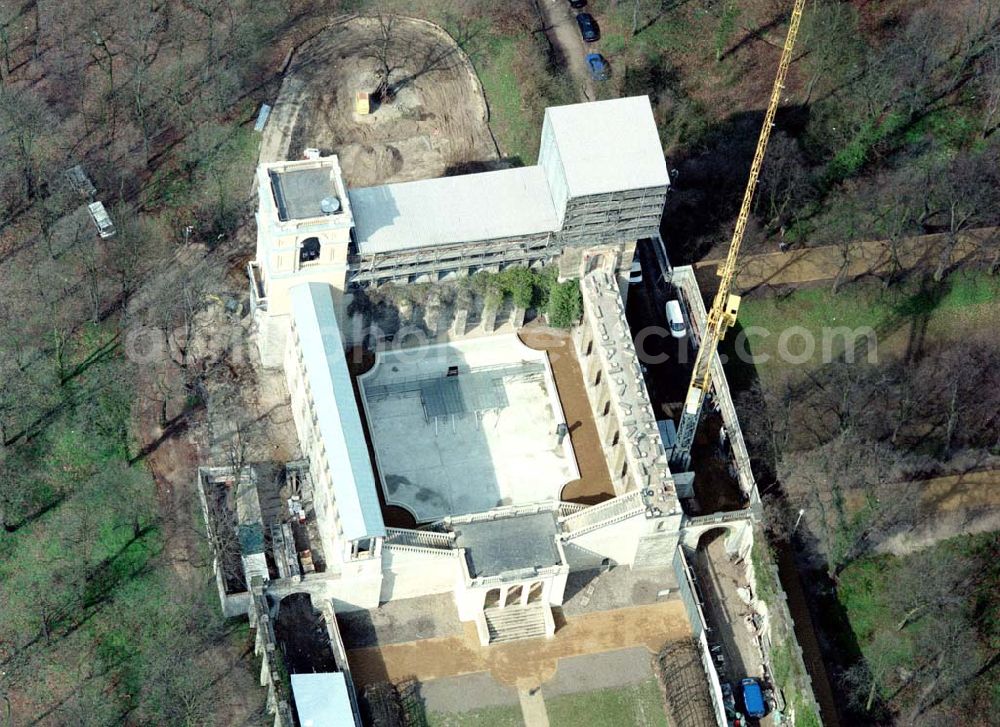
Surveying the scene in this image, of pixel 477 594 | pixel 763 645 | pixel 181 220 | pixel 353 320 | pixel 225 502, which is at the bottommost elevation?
pixel 763 645

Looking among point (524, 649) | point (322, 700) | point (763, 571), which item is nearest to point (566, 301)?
point (763, 571)

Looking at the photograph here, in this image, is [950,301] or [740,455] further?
[950,301]

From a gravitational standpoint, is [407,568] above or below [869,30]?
below

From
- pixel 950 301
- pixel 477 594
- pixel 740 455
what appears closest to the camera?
pixel 477 594

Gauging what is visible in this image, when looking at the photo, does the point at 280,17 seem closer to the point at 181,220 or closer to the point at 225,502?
the point at 181,220

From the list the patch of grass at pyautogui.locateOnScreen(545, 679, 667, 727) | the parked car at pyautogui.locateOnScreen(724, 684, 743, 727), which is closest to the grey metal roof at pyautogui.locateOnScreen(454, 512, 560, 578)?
the patch of grass at pyautogui.locateOnScreen(545, 679, 667, 727)

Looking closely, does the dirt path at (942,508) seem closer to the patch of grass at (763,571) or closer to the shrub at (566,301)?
the patch of grass at (763,571)

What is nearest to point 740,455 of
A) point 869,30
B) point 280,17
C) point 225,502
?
point 225,502
